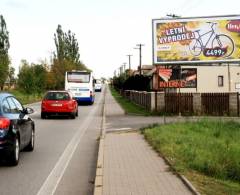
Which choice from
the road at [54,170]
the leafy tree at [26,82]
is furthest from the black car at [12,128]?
the leafy tree at [26,82]

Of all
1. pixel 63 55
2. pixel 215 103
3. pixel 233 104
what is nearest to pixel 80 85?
pixel 215 103

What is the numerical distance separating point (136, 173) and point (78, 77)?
42839 mm

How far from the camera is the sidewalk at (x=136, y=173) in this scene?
828 cm

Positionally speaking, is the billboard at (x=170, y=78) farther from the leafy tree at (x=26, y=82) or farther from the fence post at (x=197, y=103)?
the leafy tree at (x=26, y=82)

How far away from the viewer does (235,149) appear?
43.2 feet

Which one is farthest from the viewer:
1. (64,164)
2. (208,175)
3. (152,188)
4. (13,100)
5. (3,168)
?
(13,100)

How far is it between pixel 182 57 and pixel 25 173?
2490cm

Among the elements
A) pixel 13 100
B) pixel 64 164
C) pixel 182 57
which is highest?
pixel 182 57

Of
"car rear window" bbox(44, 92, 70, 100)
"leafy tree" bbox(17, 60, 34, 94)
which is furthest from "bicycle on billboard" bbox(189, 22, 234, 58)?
"leafy tree" bbox(17, 60, 34, 94)

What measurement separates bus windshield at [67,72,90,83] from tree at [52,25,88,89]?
47.2m

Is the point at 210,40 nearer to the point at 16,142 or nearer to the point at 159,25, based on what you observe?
the point at 159,25

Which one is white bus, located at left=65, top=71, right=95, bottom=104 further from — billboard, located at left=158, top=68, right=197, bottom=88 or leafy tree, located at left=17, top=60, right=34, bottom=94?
billboard, located at left=158, top=68, right=197, bottom=88

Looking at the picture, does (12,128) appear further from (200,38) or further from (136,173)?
(200,38)

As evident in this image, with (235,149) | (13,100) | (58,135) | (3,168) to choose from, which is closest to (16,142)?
(3,168)
